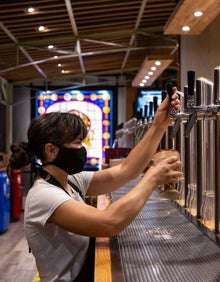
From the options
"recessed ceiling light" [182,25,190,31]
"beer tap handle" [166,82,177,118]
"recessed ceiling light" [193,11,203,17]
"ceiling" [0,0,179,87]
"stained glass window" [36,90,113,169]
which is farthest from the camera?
"stained glass window" [36,90,113,169]

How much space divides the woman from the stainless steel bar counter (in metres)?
0.14

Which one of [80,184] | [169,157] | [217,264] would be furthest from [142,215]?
[217,264]

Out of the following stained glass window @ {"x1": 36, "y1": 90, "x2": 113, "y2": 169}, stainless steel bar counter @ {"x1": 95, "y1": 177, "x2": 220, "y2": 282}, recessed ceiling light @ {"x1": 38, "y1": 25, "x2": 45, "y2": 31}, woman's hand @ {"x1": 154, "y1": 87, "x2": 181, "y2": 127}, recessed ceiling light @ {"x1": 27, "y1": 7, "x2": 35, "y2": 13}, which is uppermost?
recessed ceiling light @ {"x1": 38, "y1": 25, "x2": 45, "y2": 31}

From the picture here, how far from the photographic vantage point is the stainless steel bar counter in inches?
50.9

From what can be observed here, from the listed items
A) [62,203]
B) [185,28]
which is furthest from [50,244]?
[185,28]

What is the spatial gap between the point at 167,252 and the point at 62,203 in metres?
0.38

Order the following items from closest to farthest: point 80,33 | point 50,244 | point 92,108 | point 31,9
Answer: point 50,244 < point 31,9 < point 80,33 < point 92,108

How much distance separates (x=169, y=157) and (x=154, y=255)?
334 mm

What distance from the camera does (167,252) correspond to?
1523 millimetres

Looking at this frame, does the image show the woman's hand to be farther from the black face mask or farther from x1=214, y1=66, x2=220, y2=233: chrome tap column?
the black face mask

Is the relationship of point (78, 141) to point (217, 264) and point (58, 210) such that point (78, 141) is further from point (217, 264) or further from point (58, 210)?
point (217, 264)

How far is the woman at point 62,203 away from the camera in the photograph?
143 cm

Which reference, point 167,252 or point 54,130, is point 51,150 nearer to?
point 54,130

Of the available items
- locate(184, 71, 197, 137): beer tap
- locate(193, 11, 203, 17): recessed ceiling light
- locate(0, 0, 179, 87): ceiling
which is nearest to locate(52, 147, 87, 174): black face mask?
locate(184, 71, 197, 137): beer tap
